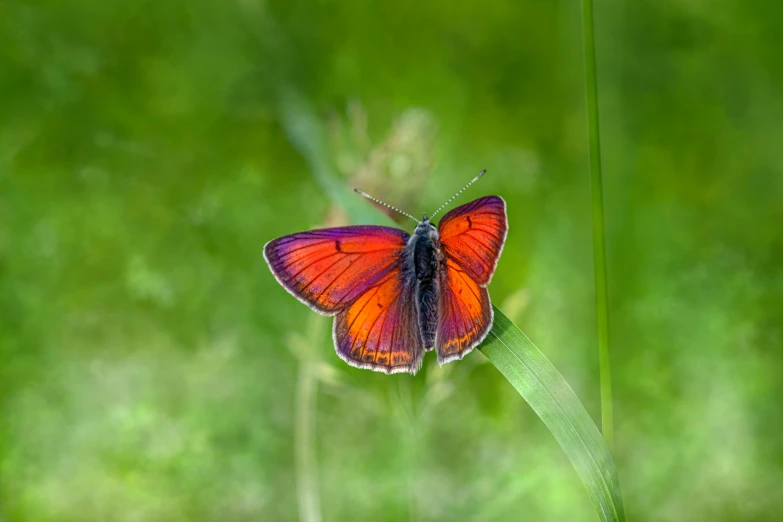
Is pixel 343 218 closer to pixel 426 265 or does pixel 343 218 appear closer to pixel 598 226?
pixel 426 265

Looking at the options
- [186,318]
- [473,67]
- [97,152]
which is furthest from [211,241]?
[473,67]

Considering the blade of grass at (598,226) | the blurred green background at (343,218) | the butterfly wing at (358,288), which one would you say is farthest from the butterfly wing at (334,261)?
the blade of grass at (598,226)

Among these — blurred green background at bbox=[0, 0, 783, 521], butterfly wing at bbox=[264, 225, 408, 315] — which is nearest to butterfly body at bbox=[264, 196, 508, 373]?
butterfly wing at bbox=[264, 225, 408, 315]

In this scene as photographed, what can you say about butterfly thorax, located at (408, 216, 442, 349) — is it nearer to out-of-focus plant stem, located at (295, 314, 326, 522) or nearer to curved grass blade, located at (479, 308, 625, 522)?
curved grass blade, located at (479, 308, 625, 522)

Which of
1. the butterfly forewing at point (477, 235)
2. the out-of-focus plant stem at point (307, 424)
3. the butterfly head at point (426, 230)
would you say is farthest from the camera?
the out-of-focus plant stem at point (307, 424)

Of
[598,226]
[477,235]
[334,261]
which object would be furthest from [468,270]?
[598,226]

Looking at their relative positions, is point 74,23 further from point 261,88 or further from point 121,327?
point 121,327

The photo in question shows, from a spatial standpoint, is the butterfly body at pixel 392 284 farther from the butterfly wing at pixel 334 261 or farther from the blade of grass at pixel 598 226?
the blade of grass at pixel 598 226
